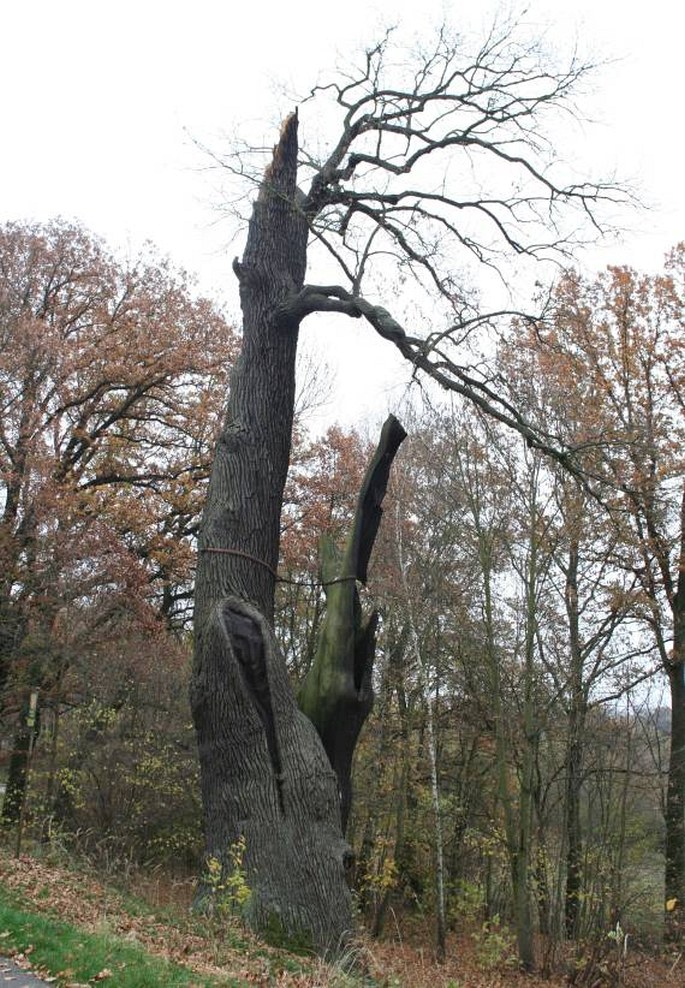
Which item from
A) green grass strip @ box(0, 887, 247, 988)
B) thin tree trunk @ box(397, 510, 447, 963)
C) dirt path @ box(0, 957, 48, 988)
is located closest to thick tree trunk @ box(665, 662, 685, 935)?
thin tree trunk @ box(397, 510, 447, 963)

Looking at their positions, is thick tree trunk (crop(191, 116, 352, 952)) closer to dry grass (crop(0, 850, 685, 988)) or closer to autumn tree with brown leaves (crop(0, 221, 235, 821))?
dry grass (crop(0, 850, 685, 988))

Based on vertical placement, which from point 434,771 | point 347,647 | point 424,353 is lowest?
point 434,771

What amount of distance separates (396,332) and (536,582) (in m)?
8.44

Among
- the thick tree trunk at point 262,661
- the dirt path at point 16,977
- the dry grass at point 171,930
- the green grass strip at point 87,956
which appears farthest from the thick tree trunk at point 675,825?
the dirt path at point 16,977

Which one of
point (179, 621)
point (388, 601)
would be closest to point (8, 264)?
point (179, 621)

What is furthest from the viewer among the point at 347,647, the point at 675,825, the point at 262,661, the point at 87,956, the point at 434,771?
the point at 675,825

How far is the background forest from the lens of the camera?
1455 centimetres

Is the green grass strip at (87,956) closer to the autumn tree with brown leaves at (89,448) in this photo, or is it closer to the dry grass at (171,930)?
the dry grass at (171,930)

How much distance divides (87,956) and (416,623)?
1339cm

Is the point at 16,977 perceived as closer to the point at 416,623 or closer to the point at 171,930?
the point at 171,930

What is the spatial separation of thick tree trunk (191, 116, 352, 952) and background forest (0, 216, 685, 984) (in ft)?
16.5

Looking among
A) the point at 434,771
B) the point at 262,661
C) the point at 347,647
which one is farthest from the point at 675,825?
the point at 262,661

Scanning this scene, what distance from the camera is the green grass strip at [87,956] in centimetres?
469

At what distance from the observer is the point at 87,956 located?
16.5 feet
